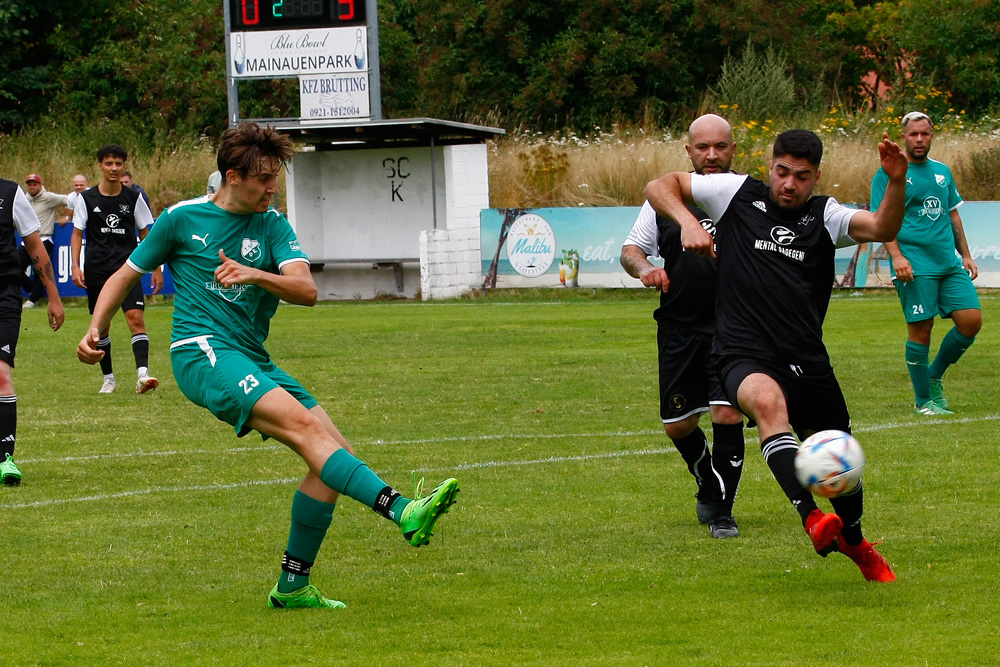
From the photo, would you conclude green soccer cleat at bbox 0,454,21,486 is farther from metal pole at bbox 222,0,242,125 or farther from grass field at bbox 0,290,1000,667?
metal pole at bbox 222,0,242,125

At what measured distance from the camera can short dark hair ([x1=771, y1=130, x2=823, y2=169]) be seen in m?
5.68

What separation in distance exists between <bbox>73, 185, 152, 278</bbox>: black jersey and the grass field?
1.27 metres

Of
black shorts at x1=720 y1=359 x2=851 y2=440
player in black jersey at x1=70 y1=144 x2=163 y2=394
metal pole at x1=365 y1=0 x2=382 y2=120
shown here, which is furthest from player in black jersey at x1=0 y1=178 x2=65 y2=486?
metal pole at x1=365 y1=0 x2=382 y2=120

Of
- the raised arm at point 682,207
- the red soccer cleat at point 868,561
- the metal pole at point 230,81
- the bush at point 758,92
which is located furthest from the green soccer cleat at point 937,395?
the bush at point 758,92

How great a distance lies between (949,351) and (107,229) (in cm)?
765

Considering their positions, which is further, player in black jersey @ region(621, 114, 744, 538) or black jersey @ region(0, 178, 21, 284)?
black jersey @ region(0, 178, 21, 284)

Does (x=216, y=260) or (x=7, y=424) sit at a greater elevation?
(x=216, y=260)

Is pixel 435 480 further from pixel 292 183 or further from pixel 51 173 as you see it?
pixel 51 173

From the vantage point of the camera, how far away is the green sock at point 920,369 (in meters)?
10.7

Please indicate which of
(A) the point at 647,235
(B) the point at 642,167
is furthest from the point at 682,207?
(B) the point at 642,167

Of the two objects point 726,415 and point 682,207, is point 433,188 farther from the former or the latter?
point 682,207

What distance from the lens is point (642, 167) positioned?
1099 inches

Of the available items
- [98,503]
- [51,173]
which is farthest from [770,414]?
[51,173]

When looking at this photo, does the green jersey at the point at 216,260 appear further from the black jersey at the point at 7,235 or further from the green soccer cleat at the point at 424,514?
the black jersey at the point at 7,235
